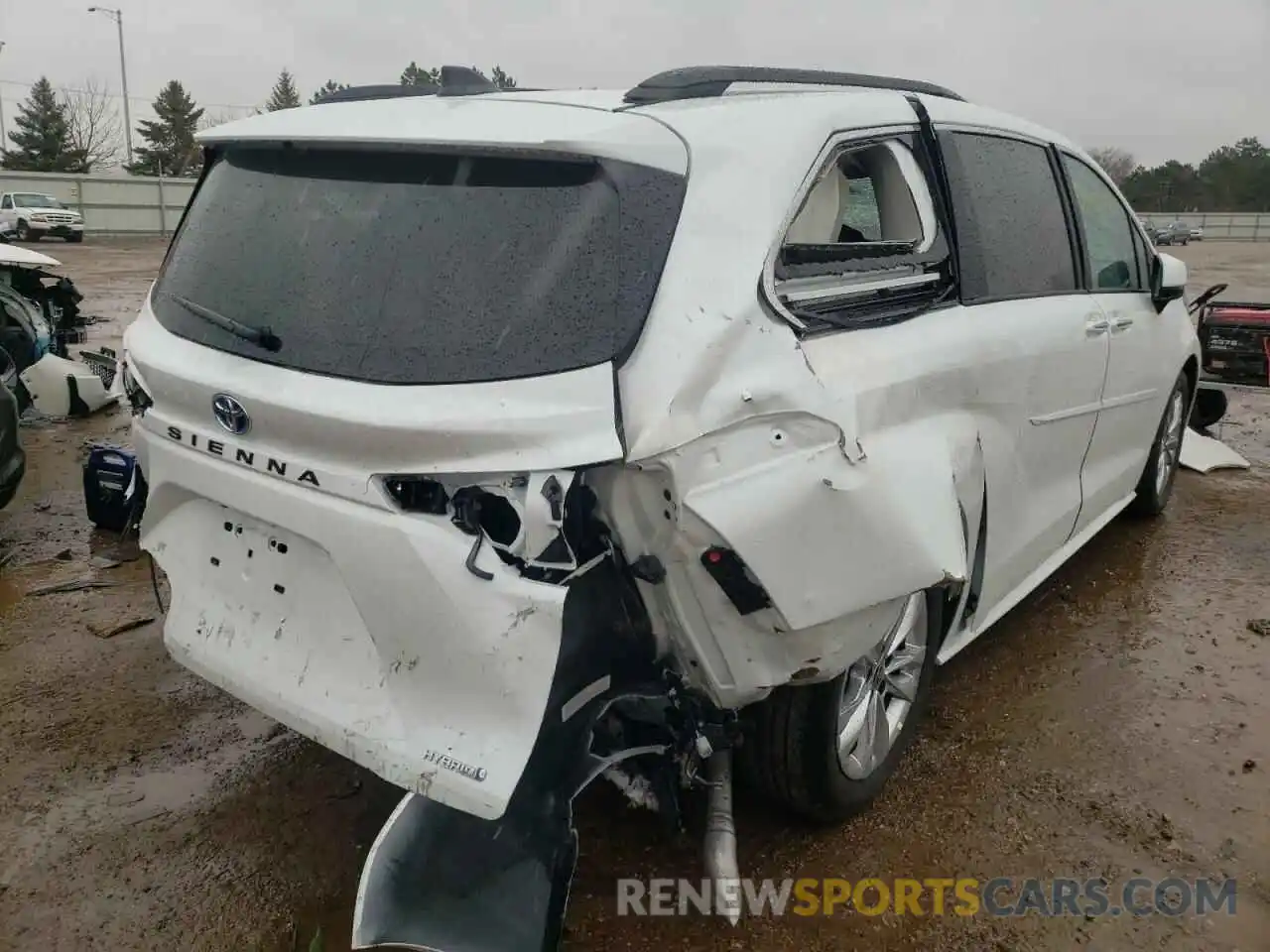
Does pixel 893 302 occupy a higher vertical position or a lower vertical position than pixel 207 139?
lower

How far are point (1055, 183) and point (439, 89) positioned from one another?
225 cm

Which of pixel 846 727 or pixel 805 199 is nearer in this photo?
pixel 805 199

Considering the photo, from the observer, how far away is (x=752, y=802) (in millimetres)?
2959

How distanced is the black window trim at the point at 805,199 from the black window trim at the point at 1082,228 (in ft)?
3.62

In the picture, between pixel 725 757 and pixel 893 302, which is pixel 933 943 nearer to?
pixel 725 757

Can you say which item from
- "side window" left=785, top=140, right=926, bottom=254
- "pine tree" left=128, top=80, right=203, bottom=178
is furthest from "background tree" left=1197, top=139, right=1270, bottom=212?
"side window" left=785, top=140, right=926, bottom=254

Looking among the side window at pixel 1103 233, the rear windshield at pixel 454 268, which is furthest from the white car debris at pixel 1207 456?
the rear windshield at pixel 454 268

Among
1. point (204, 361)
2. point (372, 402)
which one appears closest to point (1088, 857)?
point (372, 402)

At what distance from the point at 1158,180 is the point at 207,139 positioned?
72137 mm

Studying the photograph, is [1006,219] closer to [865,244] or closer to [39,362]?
[865,244]

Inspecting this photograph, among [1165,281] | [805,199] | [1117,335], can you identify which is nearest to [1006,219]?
[1117,335]

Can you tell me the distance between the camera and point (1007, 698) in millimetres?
3605

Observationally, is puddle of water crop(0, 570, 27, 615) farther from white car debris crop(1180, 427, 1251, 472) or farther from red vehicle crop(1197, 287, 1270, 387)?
red vehicle crop(1197, 287, 1270, 387)

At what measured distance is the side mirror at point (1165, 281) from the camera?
14.1 ft
